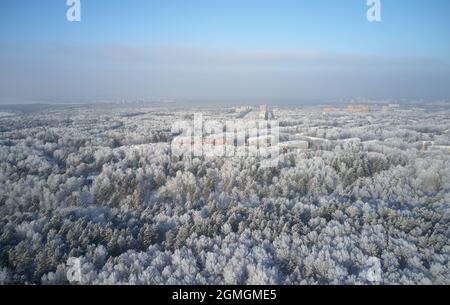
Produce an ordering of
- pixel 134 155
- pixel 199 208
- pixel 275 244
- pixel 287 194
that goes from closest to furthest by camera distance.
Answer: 1. pixel 275 244
2. pixel 199 208
3. pixel 287 194
4. pixel 134 155

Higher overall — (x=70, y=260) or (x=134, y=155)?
(x=134, y=155)
